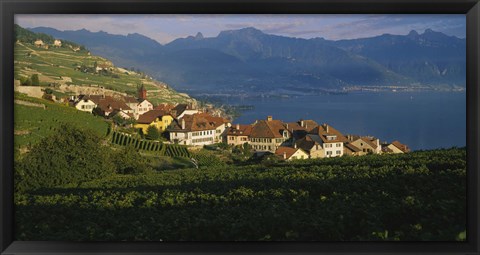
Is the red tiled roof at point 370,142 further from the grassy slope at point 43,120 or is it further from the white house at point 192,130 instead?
the grassy slope at point 43,120

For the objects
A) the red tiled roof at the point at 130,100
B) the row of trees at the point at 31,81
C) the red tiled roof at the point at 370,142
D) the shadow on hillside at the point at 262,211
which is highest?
the row of trees at the point at 31,81

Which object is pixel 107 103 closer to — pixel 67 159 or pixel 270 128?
pixel 67 159

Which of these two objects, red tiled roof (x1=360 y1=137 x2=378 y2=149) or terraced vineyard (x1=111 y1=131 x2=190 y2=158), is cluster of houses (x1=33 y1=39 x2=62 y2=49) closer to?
terraced vineyard (x1=111 y1=131 x2=190 y2=158)

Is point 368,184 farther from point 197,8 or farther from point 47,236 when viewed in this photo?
point 47,236

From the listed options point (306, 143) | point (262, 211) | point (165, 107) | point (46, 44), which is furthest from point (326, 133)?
point (46, 44)

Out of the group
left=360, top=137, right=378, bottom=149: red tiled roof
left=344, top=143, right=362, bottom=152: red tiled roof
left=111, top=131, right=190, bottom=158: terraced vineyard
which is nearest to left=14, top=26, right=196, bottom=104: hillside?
left=111, top=131, right=190, bottom=158: terraced vineyard

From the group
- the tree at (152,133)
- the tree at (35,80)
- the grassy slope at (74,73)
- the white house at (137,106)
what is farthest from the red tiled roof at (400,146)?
the tree at (35,80)
